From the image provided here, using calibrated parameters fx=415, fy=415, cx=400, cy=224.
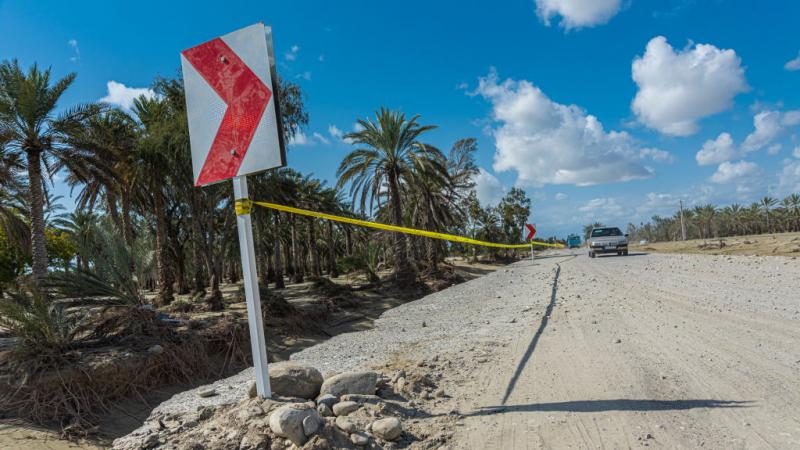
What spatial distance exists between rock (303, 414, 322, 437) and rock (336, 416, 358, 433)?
0.64 feet

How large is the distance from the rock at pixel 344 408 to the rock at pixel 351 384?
0.34m

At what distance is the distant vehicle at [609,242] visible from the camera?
957 inches

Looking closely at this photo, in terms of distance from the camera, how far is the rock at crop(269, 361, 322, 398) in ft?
12.5

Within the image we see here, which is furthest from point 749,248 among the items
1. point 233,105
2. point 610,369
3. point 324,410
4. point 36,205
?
point 36,205

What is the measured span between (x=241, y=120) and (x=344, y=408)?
2623 millimetres

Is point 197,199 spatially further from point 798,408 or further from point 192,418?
point 798,408

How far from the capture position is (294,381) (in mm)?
3889

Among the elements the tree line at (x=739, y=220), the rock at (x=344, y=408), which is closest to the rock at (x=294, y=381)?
the rock at (x=344, y=408)

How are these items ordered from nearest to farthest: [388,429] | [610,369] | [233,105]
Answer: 1. [388,429]
2. [233,105]
3. [610,369]

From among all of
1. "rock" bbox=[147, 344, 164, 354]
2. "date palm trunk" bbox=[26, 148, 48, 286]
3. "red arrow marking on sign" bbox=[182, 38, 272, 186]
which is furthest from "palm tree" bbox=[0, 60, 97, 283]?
"red arrow marking on sign" bbox=[182, 38, 272, 186]

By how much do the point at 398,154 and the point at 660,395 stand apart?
64.6ft

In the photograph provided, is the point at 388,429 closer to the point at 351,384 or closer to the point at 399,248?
the point at 351,384

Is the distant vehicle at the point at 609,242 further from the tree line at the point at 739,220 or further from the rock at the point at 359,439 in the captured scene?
the tree line at the point at 739,220

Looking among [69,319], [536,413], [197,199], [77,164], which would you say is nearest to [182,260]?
[197,199]
